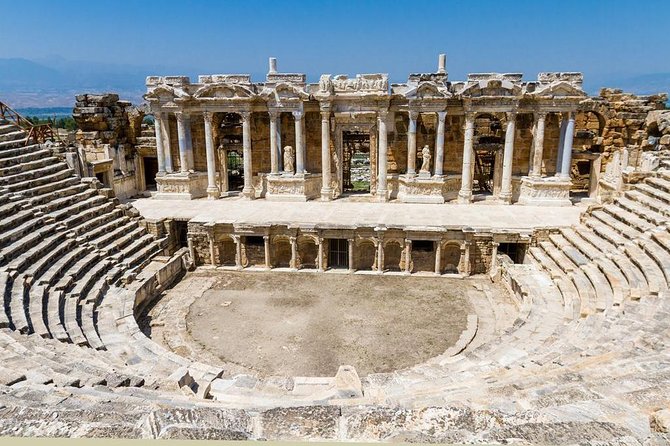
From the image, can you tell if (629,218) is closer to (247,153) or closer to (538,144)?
(538,144)

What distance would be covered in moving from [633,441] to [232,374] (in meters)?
8.76

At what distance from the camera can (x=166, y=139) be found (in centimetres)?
2297

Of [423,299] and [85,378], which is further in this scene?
[423,299]

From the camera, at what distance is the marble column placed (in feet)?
72.8

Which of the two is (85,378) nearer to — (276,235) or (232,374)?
(232,374)

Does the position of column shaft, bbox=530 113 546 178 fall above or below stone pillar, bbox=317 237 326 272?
above

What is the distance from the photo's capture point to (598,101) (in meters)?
23.3

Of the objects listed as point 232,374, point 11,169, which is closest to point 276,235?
point 232,374

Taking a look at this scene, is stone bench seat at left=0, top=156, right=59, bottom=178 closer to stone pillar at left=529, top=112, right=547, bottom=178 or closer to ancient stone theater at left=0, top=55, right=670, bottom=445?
ancient stone theater at left=0, top=55, right=670, bottom=445

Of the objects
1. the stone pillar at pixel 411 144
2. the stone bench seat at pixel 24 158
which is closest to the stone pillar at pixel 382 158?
the stone pillar at pixel 411 144

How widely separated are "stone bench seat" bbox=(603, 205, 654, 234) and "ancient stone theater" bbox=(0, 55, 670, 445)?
18 centimetres

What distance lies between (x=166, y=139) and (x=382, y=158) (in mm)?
10310

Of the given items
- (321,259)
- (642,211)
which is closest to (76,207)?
(321,259)

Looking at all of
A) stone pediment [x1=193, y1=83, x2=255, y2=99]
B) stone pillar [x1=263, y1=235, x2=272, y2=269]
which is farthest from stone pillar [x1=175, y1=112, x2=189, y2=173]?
stone pillar [x1=263, y1=235, x2=272, y2=269]
